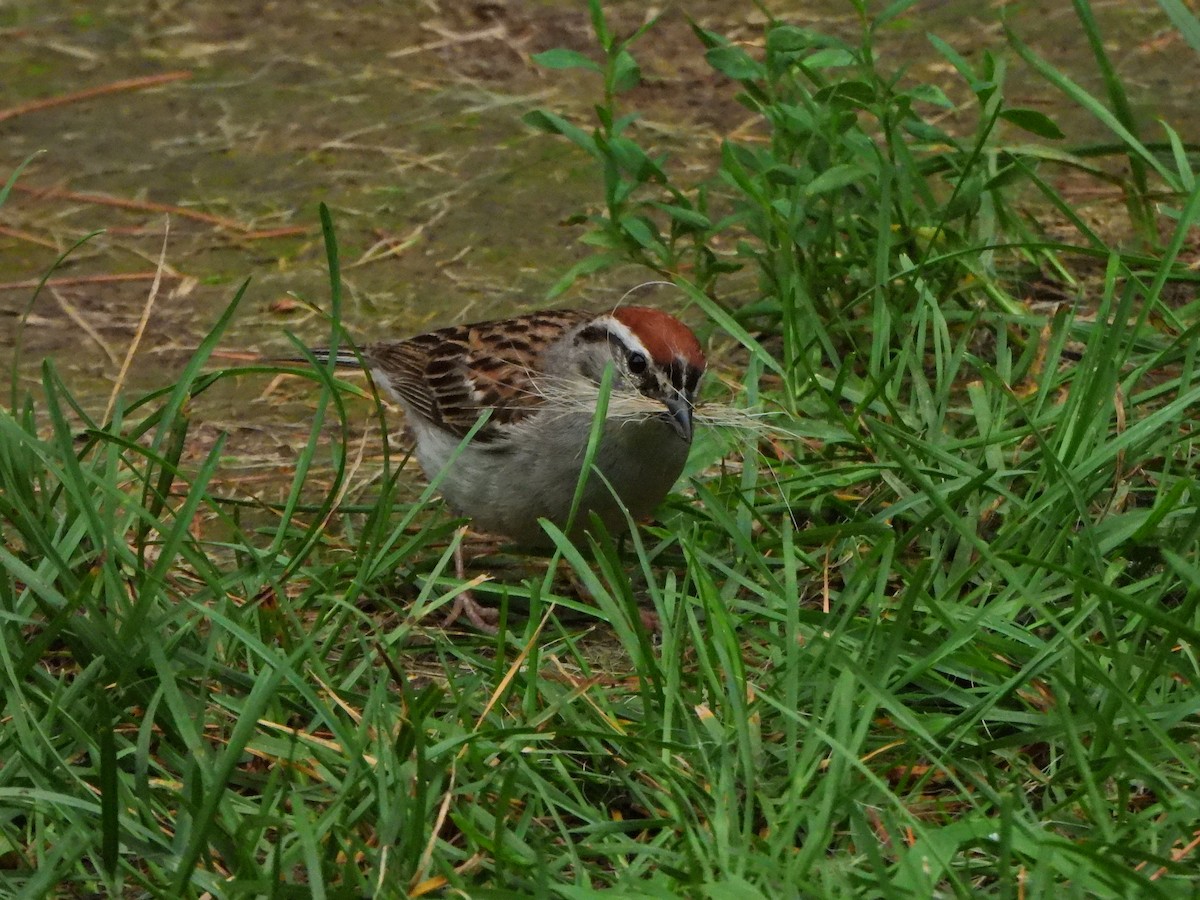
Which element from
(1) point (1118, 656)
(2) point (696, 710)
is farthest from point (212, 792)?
(1) point (1118, 656)

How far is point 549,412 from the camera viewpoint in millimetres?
4781

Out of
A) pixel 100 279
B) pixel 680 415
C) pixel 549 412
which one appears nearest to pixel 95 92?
pixel 100 279

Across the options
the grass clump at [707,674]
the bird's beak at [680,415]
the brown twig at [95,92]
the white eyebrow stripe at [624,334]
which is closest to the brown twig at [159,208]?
the brown twig at [95,92]

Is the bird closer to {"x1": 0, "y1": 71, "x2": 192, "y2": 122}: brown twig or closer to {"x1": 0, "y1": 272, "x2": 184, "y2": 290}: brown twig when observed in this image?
{"x1": 0, "y1": 272, "x2": 184, "y2": 290}: brown twig

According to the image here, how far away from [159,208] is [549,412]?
3231 mm

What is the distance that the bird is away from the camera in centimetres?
452

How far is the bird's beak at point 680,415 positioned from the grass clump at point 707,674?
27 centimetres

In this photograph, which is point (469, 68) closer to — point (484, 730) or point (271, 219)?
point (271, 219)

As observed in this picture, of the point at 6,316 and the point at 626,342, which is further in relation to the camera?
the point at 6,316

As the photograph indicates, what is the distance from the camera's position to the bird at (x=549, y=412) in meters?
4.52

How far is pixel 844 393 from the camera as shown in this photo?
5.19m

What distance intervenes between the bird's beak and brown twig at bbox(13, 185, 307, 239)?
10.2ft

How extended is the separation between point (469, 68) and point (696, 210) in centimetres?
316

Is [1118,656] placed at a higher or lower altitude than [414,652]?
higher
